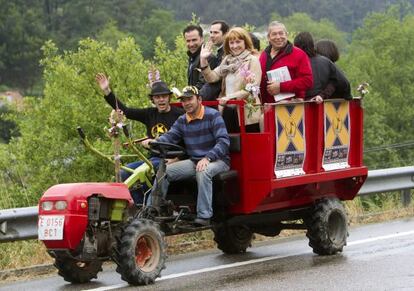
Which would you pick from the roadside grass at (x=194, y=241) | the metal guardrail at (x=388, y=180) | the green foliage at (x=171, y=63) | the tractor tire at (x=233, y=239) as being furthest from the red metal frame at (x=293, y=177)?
the green foliage at (x=171, y=63)

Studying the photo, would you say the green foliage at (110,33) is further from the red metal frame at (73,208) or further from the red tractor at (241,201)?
the red metal frame at (73,208)

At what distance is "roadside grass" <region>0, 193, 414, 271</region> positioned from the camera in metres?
11.1

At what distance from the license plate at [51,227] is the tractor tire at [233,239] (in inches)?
110

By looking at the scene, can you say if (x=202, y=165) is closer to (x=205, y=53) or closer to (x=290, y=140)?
(x=290, y=140)

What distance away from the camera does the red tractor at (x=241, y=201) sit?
354 inches

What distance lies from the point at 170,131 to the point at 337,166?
2.10m

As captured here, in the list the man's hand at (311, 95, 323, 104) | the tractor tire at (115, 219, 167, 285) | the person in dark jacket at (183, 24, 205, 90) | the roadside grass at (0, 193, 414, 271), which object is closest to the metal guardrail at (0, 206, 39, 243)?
the roadside grass at (0, 193, 414, 271)

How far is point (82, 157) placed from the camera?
1067 inches

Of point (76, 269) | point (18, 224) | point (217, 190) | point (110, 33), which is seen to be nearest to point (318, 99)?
point (217, 190)

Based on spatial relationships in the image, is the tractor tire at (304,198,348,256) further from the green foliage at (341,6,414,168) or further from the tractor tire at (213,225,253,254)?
the green foliage at (341,6,414,168)

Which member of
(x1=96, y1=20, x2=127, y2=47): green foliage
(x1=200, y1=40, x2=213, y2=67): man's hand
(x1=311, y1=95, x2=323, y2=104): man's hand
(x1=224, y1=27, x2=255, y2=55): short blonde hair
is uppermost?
(x1=96, y1=20, x2=127, y2=47): green foliage

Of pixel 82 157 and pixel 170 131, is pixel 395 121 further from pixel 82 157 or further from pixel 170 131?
pixel 170 131

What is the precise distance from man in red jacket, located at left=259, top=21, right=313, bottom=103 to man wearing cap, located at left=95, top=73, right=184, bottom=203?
37.8 inches

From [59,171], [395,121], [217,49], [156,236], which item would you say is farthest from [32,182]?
[395,121]
